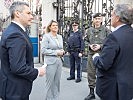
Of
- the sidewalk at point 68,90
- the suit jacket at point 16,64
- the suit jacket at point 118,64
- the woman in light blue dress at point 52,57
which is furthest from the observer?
the sidewalk at point 68,90

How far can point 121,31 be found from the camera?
3209 millimetres

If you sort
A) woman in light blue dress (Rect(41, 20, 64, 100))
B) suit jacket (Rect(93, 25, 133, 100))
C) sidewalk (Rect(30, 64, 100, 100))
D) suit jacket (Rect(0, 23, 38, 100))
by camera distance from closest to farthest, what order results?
suit jacket (Rect(0, 23, 38, 100)), suit jacket (Rect(93, 25, 133, 100)), woman in light blue dress (Rect(41, 20, 64, 100)), sidewalk (Rect(30, 64, 100, 100))

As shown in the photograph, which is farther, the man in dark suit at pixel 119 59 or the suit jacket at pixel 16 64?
the man in dark suit at pixel 119 59

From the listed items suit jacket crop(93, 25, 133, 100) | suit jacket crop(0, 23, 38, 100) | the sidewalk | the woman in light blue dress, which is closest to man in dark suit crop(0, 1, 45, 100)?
suit jacket crop(0, 23, 38, 100)

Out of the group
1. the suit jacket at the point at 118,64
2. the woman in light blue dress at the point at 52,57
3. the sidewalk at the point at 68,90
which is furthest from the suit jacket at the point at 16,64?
the sidewalk at the point at 68,90

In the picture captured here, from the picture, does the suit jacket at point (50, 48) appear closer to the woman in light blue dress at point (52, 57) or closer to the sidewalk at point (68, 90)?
the woman in light blue dress at point (52, 57)

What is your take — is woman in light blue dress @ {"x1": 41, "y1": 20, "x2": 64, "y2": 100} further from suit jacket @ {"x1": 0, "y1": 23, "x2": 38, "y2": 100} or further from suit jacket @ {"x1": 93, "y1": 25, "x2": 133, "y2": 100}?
suit jacket @ {"x1": 0, "y1": 23, "x2": 38, "y2": 100}

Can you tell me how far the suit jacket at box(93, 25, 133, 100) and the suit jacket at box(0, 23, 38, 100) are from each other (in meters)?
0.78

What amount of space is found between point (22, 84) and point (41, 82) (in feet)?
16.9

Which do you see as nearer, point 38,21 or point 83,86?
point 83,86

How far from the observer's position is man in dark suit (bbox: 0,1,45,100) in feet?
9.46

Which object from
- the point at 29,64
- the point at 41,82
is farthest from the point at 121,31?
the point at 41,82

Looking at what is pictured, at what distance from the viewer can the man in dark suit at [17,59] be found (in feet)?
9.46

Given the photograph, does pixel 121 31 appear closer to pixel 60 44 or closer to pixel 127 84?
pixel 127 84
